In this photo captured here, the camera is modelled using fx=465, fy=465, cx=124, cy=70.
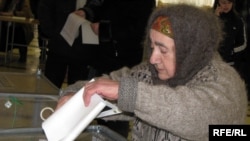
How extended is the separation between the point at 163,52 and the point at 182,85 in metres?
0.12

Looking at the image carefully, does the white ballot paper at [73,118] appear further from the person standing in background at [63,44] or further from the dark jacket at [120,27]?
the person standing in background at [63,44]

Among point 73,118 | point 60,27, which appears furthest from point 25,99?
point 60,27

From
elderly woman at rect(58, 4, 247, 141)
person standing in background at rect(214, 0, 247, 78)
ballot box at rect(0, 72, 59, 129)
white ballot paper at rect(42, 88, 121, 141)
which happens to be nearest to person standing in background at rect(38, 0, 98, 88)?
ballot box at rect(0, 72, 59, 129)

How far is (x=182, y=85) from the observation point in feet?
4.73

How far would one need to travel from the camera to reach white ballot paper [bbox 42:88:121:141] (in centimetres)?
126

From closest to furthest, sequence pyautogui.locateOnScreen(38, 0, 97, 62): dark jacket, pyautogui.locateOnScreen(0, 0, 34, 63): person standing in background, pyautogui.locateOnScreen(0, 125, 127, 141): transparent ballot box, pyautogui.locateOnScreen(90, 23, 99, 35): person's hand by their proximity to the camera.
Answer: pyautogui.locateOnScreen(0, 125, 127, 141): transparent ballot box → pyautogui.locateOnScreen(90, 23, 99, 35): person's hand → pyautogui.locateOnScreen(38, 0, 97, 62): dark jacket → pyautogui.locateOnScreen(0, 0, 34, 63): person standing in background

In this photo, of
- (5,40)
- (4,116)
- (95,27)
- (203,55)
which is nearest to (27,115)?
(4,116)

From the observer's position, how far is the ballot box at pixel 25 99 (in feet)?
6.07

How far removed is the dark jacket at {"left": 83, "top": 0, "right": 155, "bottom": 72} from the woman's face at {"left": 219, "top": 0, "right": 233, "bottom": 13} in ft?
4.33

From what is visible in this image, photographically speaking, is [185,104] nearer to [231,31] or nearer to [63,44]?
[63,44]

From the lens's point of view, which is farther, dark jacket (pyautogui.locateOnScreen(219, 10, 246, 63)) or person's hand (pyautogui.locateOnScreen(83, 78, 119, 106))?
dark jacket (pyautogui.locateOnScreen(219, 10, 246, 63))

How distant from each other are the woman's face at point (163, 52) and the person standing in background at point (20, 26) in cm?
629

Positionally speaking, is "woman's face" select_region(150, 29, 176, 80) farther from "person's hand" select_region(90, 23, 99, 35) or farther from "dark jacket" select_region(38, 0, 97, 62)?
"dark jacket" select_region(38, 0, 97, 62)

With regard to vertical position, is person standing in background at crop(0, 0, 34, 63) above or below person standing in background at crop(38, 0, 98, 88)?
below
